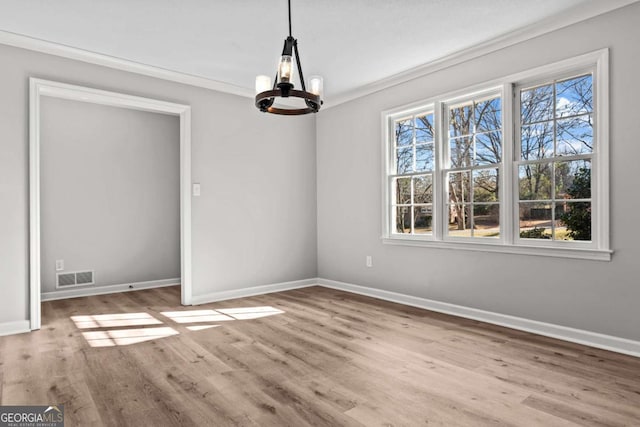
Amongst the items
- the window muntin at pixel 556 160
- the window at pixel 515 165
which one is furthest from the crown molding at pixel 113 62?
the window muntin at pixel 556 160

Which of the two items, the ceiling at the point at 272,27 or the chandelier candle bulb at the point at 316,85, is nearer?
the chandelier candle bulb at the point at 316,85

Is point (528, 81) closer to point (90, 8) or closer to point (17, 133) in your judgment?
point (90, 8)

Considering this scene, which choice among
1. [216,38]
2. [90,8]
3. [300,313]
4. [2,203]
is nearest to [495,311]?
[300,313]

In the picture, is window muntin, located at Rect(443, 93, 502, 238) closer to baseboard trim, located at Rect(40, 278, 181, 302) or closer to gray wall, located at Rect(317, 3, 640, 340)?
gray wall, located at Rect(317, 3, 640, 340)

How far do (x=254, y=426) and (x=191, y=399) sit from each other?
19.5 inches

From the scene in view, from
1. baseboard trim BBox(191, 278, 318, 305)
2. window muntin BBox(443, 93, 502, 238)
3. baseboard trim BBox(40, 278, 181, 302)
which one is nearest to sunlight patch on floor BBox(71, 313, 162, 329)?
baseboard trim BBox(191, 278, 318, 305)

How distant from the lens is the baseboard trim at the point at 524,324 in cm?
289

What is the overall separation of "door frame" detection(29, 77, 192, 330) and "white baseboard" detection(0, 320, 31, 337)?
0.15ft

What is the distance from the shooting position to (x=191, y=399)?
7.24 ft

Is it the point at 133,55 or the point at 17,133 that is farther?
the point at 133,55

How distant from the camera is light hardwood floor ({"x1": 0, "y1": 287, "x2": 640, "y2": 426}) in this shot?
204 centimetres

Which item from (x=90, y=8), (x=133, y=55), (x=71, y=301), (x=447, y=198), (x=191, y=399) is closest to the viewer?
(x=191, y=399)

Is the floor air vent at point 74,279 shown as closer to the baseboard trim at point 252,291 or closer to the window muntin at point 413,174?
the baseboard trim at point 252,291

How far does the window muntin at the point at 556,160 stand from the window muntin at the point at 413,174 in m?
1.00
